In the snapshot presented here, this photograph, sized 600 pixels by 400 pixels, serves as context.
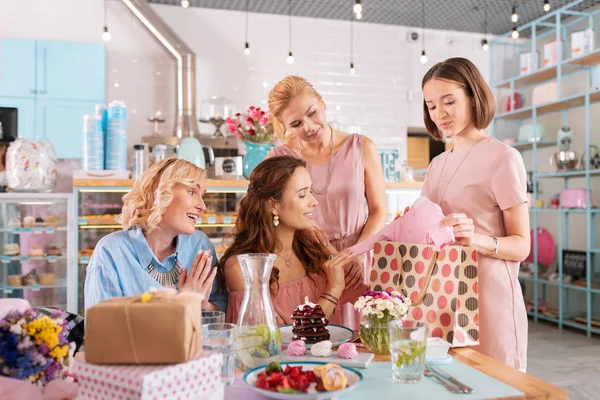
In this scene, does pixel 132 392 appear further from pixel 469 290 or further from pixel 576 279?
pixel 576 279

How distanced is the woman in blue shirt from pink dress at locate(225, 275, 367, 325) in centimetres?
7

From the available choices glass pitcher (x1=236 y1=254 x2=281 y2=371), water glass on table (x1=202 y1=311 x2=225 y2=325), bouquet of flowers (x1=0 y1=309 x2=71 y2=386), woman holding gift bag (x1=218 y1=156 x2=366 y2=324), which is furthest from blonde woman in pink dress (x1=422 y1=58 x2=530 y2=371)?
bouquet of flowers (x1=0 y1=309 x2=71 y2=386)

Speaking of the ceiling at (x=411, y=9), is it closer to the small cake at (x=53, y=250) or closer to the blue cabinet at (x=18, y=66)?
the blue cabinet at (x=18, y=66)

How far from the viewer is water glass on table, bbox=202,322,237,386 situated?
1177mm

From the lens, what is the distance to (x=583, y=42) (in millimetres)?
5852

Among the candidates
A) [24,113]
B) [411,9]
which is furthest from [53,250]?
[411,9]

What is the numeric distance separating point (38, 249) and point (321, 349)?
3787 millimetres

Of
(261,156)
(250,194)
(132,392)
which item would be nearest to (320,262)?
(250,194)

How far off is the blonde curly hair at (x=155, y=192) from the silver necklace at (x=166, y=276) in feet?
0.45

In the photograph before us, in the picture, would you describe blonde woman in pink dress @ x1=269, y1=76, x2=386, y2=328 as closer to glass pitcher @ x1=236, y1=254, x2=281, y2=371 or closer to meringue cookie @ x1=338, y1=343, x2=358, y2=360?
meringue cookie @ x1=338, y1=343, x2=358, y2=360

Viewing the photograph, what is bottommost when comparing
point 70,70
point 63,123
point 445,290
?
point 445,290

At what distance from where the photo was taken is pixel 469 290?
152 cm

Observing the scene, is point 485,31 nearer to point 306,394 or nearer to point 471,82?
point 471,82

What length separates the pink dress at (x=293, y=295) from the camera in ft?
6.26
